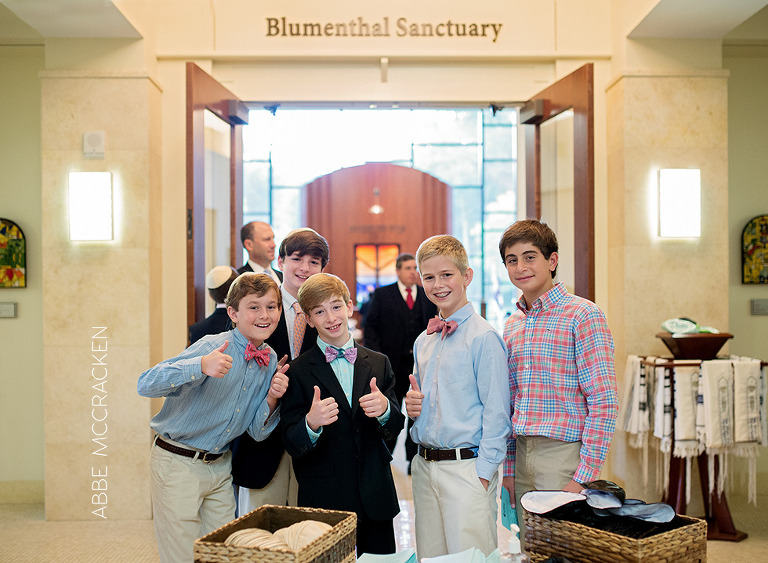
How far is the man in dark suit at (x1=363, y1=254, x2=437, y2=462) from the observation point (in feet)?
15.6

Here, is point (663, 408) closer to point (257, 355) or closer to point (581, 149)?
point (581, 149)

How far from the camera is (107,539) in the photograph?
142 inches

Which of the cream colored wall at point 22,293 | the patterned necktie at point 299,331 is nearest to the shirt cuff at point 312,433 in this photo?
the patterned necktie at point 299,331

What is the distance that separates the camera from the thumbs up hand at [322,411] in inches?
74.4

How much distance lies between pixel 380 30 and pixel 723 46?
90.2 inches

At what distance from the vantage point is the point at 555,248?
2.13 meters

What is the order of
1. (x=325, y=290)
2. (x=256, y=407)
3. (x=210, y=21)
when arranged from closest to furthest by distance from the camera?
(x=325, y=290) → (x=256, y=407) → (x=210, y=21)

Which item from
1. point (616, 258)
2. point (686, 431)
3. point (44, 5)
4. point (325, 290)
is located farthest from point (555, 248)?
point (44, 5)

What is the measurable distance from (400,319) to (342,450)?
2.80 metres

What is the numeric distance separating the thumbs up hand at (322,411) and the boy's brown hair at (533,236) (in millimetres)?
708

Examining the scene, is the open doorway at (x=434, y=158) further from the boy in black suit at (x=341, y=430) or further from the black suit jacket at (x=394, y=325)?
the boy in black suit at (x=341, y=430)

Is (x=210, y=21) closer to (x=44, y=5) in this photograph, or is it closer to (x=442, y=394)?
(x=44, y=5)

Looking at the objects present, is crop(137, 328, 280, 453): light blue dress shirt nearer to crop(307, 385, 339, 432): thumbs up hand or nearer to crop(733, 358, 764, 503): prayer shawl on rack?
crop(307, 385, 339, 432): thumbs up hand

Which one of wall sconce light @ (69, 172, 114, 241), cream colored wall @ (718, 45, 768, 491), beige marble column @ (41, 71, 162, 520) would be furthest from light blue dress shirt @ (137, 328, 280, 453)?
cream colored wall @ (718, 45, 768, 491)
